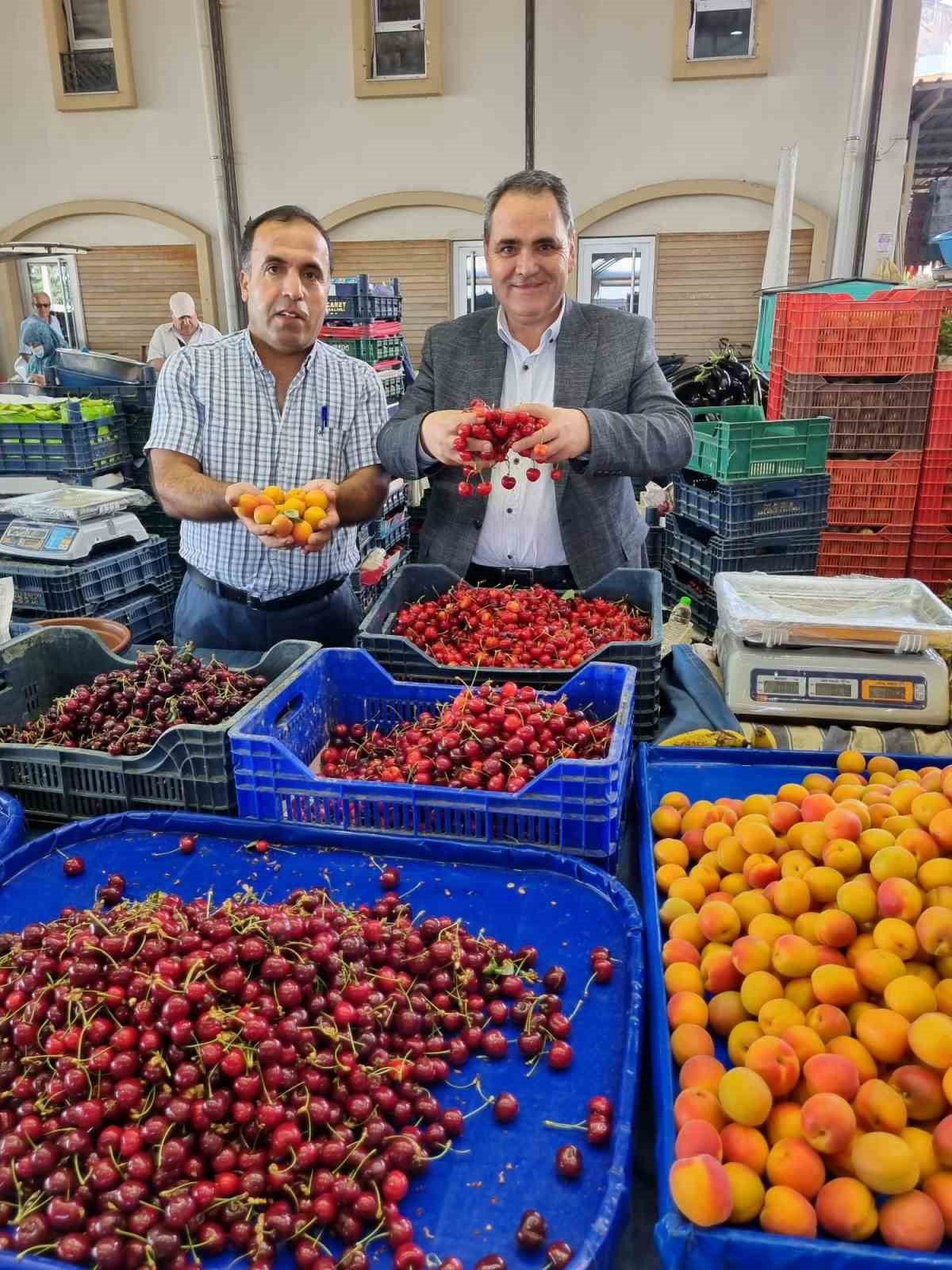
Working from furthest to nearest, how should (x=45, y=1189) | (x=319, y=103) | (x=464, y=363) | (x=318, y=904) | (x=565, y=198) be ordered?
(x=319, y=103), (x=464, y=363), (x=565, y=198), (x=318, y=904), (x=45, y=1189)

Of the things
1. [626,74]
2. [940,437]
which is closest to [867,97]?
[626,74]

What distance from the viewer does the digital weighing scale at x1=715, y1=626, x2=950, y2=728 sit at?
212 cm

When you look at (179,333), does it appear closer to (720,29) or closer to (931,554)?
(720,29)

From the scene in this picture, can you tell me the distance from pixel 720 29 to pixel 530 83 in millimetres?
1858

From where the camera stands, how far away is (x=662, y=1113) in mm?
1066

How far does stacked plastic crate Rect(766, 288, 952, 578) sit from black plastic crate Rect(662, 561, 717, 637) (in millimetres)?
1072

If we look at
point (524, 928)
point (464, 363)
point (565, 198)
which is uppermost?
point (565, 198)

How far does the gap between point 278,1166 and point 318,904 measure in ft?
1.34

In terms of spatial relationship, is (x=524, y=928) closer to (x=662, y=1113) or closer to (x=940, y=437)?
(x=662, y=1113)

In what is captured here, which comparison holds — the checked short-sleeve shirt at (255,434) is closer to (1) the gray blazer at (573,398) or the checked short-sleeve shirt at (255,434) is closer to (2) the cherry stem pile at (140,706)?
(1) the gray blazer at (573,398)

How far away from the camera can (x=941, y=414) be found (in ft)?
16.6

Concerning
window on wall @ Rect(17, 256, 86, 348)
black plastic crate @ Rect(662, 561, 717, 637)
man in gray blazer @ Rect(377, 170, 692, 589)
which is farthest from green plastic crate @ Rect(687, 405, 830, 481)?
window on wall @ Rect(17, 256, 86, 348)

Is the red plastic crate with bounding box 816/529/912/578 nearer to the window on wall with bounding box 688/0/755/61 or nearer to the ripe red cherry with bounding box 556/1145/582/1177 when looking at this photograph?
the ripe red cherry with bounding box 556/1145/582/1177

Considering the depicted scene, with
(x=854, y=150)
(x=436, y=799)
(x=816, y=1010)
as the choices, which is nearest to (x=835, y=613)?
(x=436, y=799)
